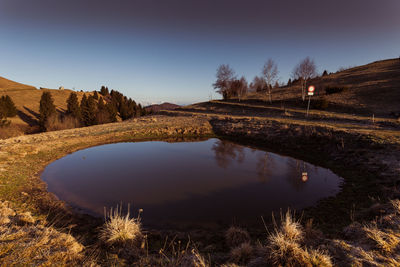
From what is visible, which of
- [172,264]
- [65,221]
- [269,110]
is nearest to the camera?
[172,264]

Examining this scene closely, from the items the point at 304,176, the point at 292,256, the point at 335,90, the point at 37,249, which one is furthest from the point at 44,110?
the point at 335,90

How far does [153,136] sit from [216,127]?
30.3 feet

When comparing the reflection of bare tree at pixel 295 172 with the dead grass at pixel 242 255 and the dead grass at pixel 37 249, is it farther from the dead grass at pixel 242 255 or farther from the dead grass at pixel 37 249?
the dead grass at pixel 37 249

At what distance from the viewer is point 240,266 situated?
3.35 metres

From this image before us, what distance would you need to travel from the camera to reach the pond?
6707 millimetres

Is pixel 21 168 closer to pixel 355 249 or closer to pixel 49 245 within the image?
pixel 49 245

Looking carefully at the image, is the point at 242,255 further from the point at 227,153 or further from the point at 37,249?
the point at 227,153

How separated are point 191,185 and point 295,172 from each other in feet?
21.9

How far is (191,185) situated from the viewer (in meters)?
9.01

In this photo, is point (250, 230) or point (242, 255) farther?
point (250, 230)

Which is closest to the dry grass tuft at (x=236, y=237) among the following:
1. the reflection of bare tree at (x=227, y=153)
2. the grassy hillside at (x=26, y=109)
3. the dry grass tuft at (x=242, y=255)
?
the dry grass tuft at (x=242, y=255)

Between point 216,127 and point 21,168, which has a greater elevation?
point 216,127

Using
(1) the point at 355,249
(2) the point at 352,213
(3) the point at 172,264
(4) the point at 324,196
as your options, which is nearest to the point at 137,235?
(3) the point at 172,264

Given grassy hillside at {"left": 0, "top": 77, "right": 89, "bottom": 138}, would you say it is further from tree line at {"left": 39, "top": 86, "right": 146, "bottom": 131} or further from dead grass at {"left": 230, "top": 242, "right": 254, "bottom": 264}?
dead grass at {"left": 230, "top": 242, "right": 254, "bottom": 264}
